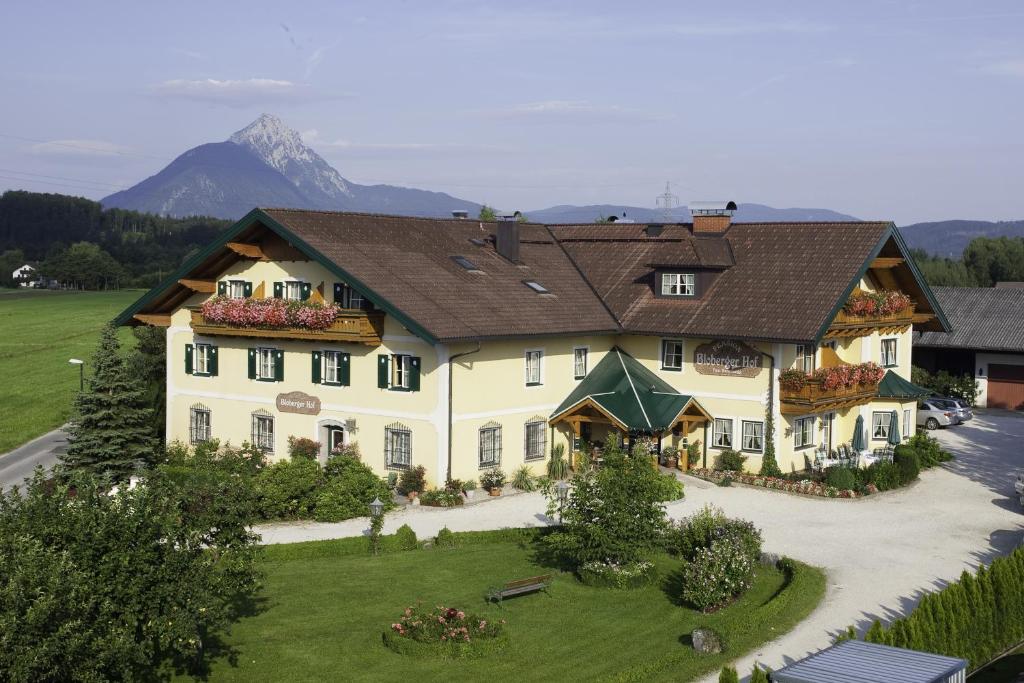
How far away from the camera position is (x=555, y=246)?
49.4 m

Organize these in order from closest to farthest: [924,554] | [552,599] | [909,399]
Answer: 1. [552,599]
2. [924,554]
3. [909,399]

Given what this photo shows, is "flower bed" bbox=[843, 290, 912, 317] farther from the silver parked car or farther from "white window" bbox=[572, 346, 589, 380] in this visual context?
"white window" bbox=[572, 346, 589, 380]

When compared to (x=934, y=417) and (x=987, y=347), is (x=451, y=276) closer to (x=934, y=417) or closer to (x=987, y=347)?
(x=934, y=417)

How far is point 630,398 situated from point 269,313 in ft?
41.2

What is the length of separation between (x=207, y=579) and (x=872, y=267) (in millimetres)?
32570

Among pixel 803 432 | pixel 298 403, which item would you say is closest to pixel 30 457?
pixel 298 403

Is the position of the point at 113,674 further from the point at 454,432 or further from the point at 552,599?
the point at 454,432

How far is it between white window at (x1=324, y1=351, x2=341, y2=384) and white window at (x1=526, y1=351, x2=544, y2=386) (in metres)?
6.34

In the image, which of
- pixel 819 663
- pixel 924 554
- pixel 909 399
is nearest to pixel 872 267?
pixel 909 399

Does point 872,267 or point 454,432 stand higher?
point 872,267

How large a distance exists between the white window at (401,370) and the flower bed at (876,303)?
50.0 feet

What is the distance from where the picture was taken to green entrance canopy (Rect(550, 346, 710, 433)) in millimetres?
40531

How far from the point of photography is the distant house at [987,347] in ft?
199

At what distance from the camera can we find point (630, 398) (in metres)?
41.7
